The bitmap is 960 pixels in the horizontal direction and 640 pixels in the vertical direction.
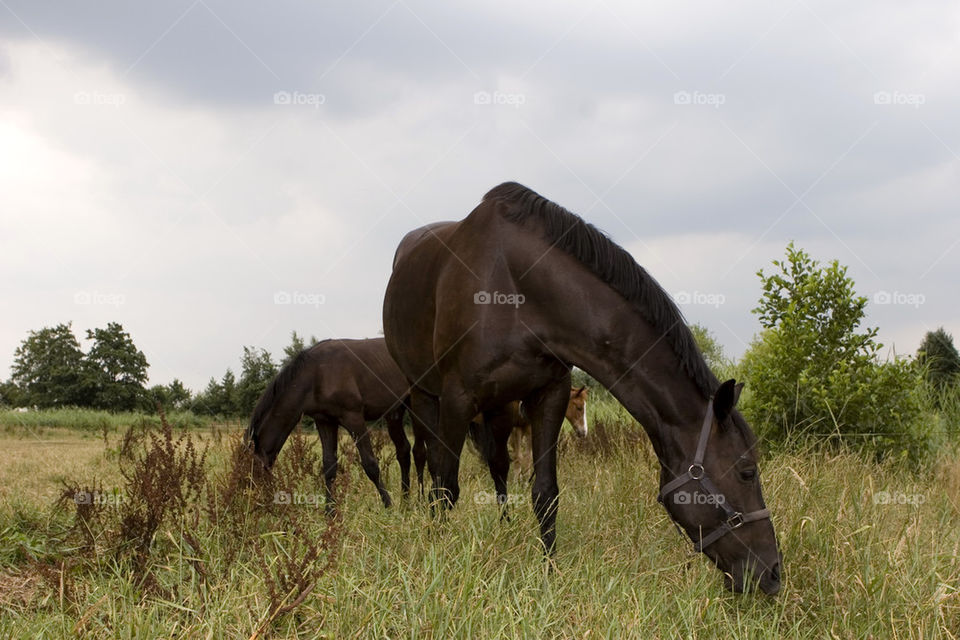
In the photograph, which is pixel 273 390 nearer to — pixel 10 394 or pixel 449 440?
pixel 449 440

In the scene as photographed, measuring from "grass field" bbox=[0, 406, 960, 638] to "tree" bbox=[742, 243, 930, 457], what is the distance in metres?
2.02

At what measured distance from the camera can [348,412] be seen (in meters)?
9.06

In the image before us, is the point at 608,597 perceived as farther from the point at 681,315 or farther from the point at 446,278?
the point at 446,278

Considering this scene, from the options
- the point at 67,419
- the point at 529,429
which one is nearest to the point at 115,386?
the point at 67,419

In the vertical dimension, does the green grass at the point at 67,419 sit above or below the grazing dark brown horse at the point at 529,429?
above

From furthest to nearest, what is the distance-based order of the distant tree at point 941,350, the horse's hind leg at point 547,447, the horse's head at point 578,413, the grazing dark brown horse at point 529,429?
the distant tree at point 941,350 → the horse's head at point 578,413 → the grazing dark brown horse at point 529,429 → the horse's hind leg at point 547,447

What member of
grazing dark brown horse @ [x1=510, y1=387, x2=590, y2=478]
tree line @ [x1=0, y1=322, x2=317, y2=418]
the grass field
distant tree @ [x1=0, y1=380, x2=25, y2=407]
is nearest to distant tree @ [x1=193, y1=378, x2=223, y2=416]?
tree line @ [x1=0, y1=322, x2=317, y2=418]

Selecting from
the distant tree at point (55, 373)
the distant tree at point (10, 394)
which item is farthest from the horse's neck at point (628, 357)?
the distant tree at point (10, 394)

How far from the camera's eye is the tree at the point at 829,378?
305 inches

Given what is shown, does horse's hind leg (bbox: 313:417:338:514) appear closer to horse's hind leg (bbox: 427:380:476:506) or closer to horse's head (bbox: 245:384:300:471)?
horse's head (bbox: 245:384:300:471)

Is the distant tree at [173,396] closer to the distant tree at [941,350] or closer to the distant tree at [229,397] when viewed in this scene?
A: the distant tree at [229,397]

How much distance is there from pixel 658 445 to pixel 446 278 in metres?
1.71

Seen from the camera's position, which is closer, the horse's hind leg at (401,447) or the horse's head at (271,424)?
the horse's head at (271,424)

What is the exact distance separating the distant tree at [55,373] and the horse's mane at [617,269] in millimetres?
31885
